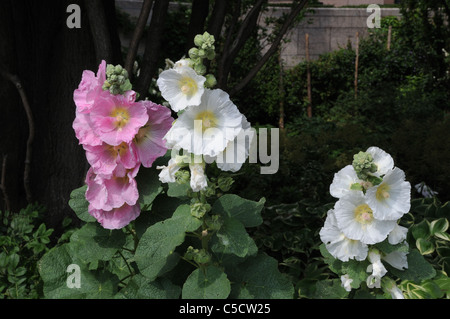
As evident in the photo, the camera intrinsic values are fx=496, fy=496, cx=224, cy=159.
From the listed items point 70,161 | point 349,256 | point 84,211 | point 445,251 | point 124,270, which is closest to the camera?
point 349,256

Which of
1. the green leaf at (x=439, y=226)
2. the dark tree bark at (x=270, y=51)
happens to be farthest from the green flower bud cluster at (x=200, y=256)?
the dark tree bark at (x=270, y=51)

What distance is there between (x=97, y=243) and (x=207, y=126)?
481 mm

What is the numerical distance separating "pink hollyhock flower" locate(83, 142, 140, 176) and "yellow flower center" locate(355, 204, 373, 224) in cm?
58

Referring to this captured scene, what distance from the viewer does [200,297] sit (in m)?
1.20

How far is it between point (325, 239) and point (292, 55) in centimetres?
784

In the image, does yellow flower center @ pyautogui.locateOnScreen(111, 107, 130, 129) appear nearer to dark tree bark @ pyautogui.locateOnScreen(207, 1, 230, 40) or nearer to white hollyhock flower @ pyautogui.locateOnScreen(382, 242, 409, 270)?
white hollyhock flower @ pyautogui.locateOnScreen(382, 242, 409, 270)

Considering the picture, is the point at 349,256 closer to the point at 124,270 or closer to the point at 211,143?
the point at 211,143

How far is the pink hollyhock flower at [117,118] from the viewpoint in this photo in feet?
4.04

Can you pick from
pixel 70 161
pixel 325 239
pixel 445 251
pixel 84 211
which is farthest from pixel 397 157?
pixel 84 211

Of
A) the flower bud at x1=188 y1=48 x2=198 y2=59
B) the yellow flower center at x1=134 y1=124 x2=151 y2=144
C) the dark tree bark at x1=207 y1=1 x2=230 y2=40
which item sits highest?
the dark tree bark at x1=207 y1=1 x2=230 y2=40

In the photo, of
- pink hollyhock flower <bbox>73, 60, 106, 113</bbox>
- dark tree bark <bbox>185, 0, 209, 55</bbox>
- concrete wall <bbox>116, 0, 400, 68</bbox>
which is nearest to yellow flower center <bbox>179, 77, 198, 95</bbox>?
pink hollyhock flower <bbox>73, 60, 106, 113</bbox>

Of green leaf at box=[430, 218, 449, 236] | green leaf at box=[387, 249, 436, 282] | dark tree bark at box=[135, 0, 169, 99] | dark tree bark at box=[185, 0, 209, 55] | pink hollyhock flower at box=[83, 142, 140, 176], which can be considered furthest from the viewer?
dark tree bark at box=[185, 0, 209, 55]

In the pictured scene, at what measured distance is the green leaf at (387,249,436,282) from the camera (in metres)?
1.35

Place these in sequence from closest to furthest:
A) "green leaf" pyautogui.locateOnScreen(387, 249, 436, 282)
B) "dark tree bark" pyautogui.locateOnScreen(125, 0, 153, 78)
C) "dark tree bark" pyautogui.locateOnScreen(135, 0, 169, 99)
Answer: "green leaf" pyautogui.locateOnScreen(387, 249, 436, 282) < "dark tree bark" pyautogui.locateOnScreen(125, 0, 153, 78) < "dark tree bark" pyautogui.locateOnScreen(135, 0, 169, 99)
